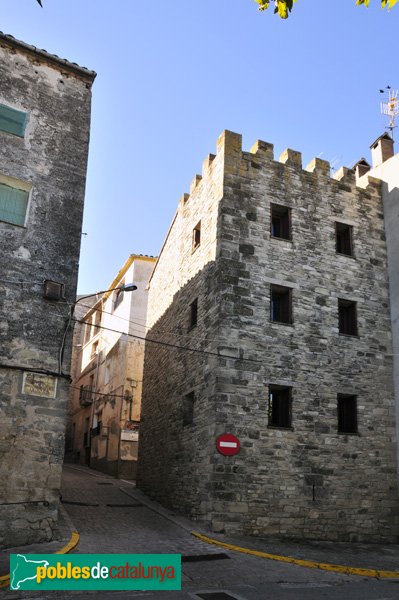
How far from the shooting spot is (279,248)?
607 inches

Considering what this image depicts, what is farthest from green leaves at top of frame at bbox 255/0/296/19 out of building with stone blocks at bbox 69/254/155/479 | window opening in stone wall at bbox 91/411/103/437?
window opening in stone wall at bbox 91/411/103/437

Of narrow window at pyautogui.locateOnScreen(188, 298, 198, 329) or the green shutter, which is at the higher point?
the green shutter

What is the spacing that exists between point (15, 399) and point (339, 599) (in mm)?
6496

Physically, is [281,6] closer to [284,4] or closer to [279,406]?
[284,4]

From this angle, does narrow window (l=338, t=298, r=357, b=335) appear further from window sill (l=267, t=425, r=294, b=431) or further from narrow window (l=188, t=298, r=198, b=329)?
narrow window (l=188, t=298, r=198, b=329)

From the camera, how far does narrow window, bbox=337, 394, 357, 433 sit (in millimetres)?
14898

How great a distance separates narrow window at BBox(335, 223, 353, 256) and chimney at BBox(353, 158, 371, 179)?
302cm

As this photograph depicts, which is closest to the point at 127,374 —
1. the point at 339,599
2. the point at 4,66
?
the point at 4,66

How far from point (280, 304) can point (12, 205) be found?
7315 mm

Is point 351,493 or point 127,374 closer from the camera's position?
point 351,493

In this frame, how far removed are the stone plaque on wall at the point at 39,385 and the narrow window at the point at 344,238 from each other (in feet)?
30.6

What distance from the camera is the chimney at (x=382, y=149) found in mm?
18078

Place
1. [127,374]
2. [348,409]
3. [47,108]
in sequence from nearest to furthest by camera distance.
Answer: [47,108] < [348,409] < [127,374]

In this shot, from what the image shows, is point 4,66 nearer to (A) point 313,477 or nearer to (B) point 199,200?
(B) point 199,200
